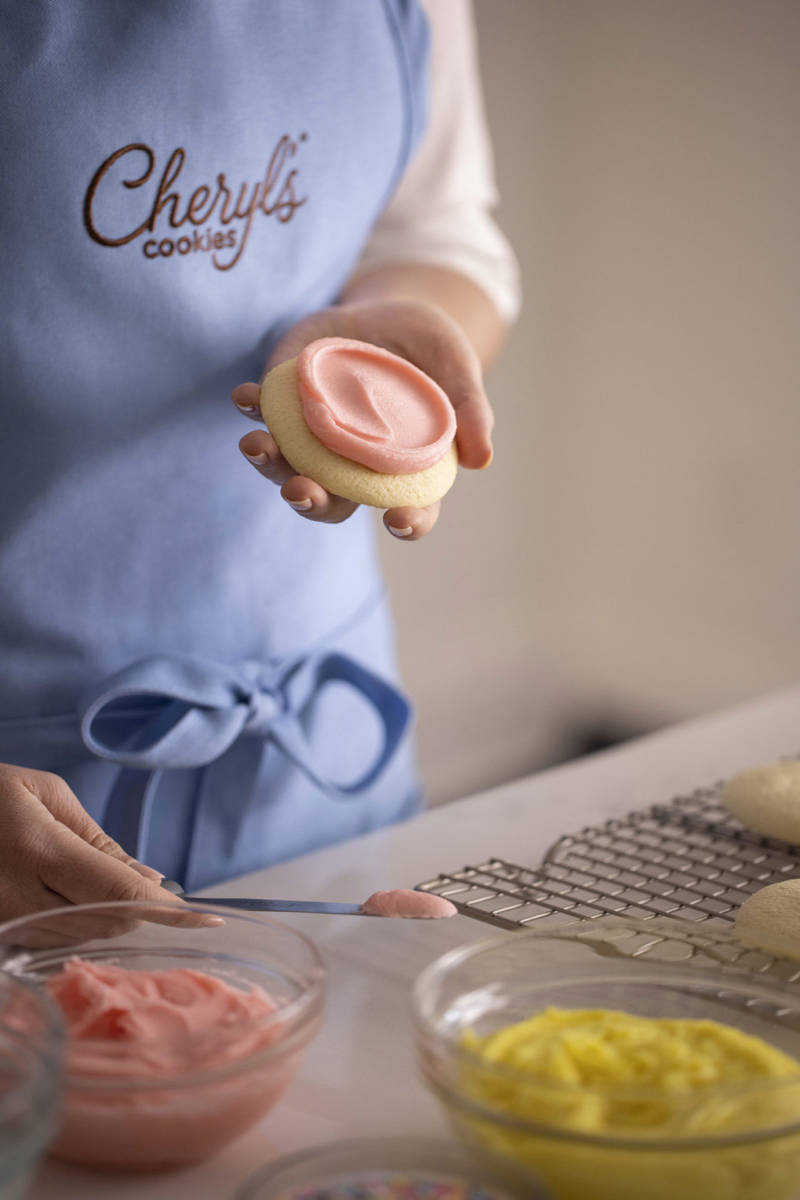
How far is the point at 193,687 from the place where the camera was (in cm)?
98

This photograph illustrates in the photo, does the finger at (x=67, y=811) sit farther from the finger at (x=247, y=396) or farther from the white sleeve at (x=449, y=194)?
the white sleeve at (x=449, y=194)

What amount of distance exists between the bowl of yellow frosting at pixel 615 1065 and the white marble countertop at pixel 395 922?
72mm

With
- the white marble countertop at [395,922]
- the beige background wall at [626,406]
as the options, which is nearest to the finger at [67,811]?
the white marble countertop at [395,922]

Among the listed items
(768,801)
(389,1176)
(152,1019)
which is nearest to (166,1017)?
(152,1019)

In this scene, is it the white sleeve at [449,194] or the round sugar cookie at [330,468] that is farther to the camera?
the white sleeve at [449,194]

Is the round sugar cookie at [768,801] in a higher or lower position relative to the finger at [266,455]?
lower

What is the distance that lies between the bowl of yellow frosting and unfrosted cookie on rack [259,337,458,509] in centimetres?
32

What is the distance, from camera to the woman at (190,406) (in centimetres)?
88

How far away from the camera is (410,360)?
3.14ft

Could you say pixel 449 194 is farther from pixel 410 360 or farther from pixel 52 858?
pixel 52 858

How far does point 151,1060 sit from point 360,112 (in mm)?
789

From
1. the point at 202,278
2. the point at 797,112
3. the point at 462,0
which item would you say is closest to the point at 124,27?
the point at 202,278

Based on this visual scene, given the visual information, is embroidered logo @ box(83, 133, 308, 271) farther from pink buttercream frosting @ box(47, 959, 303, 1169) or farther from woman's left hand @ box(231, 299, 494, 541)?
pink buttercream frosting @ box(47, 959, 303, 1169)

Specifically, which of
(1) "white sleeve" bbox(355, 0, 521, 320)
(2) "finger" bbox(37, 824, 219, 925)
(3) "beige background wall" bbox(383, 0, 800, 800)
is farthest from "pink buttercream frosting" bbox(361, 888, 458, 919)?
(3) "beige background wall" bbox(383, 0, 800, 800)
